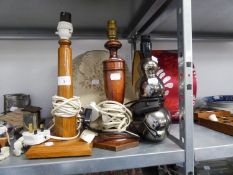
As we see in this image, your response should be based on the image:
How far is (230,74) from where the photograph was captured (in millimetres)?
1044

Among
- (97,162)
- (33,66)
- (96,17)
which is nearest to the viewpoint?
(97,162)

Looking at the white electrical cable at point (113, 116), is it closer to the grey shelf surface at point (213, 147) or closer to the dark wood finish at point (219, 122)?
the grey shelf surface at point (213, 147)

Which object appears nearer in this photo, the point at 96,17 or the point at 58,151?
the point at 58,151

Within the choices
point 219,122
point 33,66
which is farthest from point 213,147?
point 33,66

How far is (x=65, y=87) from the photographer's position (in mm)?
441

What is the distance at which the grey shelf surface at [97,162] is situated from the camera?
0.35 meters

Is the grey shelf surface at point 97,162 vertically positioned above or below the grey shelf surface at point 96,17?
below

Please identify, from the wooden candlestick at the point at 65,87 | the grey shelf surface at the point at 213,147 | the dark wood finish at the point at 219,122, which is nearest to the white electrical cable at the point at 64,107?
the wooden candlestick at the point at 65,87

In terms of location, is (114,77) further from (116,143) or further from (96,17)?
(96,17)

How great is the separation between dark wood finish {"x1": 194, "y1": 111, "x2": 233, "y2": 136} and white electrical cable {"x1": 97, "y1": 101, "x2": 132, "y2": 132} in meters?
0.27

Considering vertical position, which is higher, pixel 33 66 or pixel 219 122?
pixel 33 66

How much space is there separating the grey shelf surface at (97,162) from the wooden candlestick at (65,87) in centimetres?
7

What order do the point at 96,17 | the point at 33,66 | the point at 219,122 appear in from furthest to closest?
the point at 33,66
the point at 96,17
the point at 219,122

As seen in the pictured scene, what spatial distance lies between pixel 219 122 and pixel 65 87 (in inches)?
16.8
